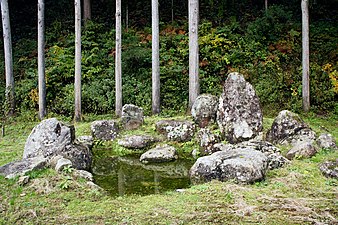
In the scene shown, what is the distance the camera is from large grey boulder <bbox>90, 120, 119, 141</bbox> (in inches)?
467

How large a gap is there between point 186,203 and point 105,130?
20.7ft

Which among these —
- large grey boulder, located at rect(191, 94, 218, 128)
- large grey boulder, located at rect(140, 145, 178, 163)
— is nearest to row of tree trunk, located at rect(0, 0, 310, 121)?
large grey boulder, located at rect(191, 94, 218, 128)

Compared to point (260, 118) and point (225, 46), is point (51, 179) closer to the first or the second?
point (260, 118)

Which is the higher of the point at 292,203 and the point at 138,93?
the point at 138,93

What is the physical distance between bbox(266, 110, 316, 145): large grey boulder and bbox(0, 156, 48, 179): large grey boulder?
6.30 meters

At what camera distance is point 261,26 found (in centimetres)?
1944

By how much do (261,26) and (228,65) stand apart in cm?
326

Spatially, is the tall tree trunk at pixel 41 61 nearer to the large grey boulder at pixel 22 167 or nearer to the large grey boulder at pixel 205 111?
the large grey boulder at pixel 205 111

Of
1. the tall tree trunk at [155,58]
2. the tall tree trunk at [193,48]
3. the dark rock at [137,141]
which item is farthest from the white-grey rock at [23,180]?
the tall tree trunk at [155,58]

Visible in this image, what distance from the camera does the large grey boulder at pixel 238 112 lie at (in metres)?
10.5

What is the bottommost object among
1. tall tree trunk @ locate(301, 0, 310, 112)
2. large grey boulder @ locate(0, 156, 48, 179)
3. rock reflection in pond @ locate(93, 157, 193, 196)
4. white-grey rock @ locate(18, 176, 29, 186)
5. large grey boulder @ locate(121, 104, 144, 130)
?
rock reflection in pond @ locate(93, 157, 193, 196)

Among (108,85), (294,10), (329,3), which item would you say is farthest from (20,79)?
(329,3)

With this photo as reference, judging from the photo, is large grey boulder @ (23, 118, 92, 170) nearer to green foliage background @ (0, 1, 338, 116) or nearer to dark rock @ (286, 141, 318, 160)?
dark rock @ (286, 141, 318, 160)

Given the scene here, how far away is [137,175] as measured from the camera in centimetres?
877
